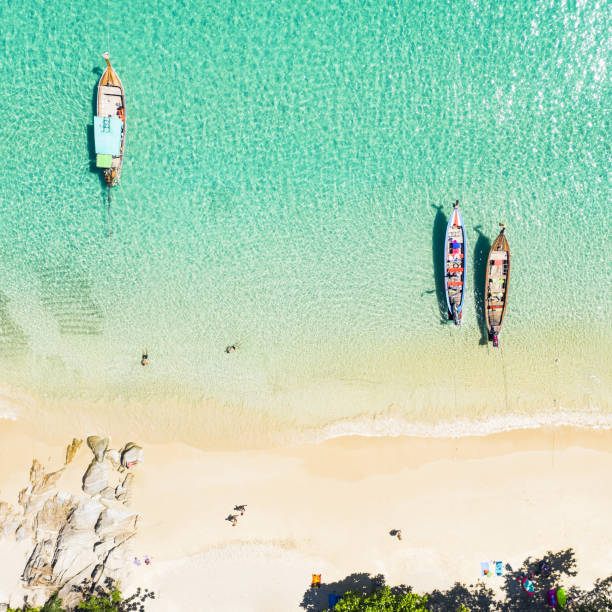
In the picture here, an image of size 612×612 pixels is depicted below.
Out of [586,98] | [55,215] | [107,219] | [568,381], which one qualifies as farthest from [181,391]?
[586,98]

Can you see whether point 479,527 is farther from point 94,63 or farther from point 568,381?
point 94,63

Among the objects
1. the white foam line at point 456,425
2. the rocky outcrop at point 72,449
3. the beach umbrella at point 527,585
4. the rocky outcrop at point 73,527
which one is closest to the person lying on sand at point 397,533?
the white foam line at point 456,425

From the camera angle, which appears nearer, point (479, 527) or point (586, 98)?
point (479, 527)

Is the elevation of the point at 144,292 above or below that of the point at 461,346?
above

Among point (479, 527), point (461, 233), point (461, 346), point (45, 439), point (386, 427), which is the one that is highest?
point (461, 233)

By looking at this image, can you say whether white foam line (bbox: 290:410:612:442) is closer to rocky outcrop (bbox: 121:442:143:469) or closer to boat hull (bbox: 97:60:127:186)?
rocky outcrop (bbox: 121:442:143:469)

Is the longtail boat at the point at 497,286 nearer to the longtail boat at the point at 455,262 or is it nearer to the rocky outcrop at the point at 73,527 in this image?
the longtail boat at the point at 455,262
